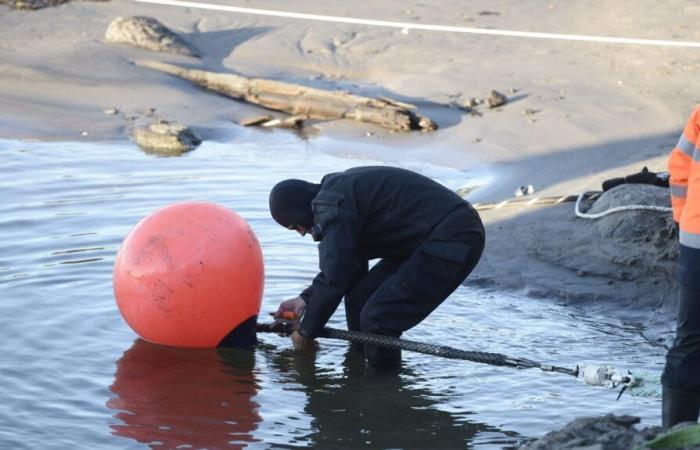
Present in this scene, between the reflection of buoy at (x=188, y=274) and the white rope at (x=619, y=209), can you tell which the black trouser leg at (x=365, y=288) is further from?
the white rope at (x=619, y=209)

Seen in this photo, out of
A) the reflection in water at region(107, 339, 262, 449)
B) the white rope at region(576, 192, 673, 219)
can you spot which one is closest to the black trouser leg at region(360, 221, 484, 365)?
the reflection in water at region(107, 339, 262, 449)

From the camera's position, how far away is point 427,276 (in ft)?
23.0

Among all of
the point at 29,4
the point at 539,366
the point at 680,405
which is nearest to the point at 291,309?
the point at 539,366

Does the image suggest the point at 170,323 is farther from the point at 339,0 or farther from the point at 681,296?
the point at 339,0

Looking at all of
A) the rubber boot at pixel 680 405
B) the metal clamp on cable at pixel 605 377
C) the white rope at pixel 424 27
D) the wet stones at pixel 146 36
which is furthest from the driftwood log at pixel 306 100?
the rubber boot at pixel 680 405

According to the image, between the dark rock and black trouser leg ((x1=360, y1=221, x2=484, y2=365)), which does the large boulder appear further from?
black trouser leg ((x1=360, y1=221, x2=484, y2=365))

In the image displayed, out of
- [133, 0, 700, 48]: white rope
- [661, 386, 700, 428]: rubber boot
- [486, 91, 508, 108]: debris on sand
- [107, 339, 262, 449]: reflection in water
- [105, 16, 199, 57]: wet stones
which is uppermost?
[133, 0, 700, 48]: white rope

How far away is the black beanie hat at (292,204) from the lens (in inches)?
264

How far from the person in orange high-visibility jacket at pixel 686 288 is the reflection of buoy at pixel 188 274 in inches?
104

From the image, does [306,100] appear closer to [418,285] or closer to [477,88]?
[477,88]

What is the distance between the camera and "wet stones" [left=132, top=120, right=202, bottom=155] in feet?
44.8

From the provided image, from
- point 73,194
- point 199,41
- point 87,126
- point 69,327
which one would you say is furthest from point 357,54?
point 69,327

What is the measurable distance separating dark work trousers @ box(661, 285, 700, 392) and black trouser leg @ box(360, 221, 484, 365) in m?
1.71

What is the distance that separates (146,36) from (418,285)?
10957 mm
